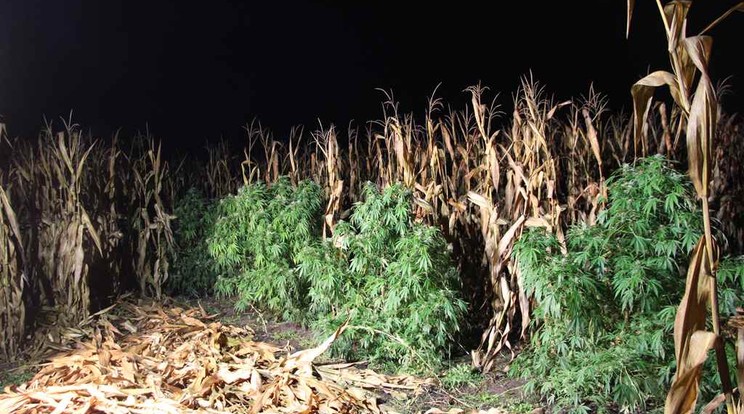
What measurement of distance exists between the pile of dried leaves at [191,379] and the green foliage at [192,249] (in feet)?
2.30

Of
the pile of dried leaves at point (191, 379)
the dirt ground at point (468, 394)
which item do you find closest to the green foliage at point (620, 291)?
the dirt ground at point (468, 394)

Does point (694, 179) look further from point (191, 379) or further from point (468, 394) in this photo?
point (191, 379)

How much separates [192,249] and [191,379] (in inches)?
62.1

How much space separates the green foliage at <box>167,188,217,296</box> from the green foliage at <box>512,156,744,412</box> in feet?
7.86

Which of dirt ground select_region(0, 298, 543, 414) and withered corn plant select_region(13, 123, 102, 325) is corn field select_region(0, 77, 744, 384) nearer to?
withered corn plant select_region(13, 123, 102, 325)

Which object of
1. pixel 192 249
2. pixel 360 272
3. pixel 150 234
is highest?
pixel 150 234

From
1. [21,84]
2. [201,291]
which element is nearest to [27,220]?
[201,291]

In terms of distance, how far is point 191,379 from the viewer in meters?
2.74

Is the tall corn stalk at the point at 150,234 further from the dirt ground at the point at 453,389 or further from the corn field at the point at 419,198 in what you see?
the dirt ground at the point at 453,389

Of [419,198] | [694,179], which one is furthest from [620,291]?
[419,198]

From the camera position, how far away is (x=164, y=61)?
6.40 m

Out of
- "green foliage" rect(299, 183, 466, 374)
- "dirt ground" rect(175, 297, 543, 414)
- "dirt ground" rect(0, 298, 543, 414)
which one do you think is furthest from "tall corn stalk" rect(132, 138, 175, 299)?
"green foliage" rect(299, 183, 466, 374)

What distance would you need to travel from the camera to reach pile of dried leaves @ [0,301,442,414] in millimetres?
2451

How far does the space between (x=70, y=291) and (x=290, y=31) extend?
14.2ft
